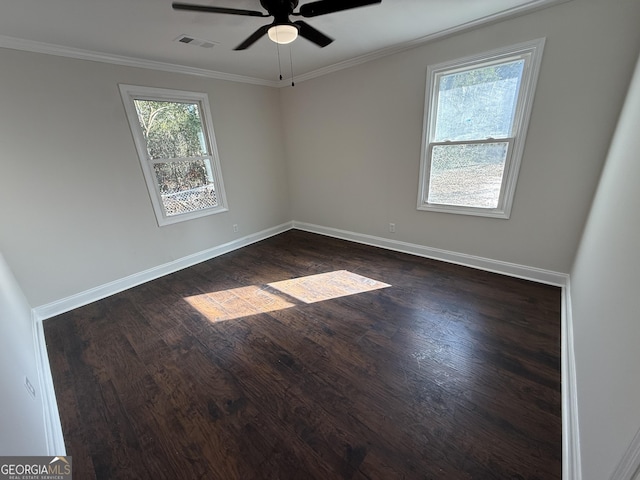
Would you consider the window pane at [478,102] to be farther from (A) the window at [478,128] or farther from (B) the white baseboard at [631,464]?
(B) the white baseboard at [631,464]

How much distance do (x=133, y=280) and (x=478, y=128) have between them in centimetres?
428

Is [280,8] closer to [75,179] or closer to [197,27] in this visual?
[197,27]

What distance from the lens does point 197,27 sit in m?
2.17

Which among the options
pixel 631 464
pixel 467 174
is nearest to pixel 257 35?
pixel 467 174

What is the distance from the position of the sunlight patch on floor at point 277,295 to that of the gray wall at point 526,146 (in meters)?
1.17

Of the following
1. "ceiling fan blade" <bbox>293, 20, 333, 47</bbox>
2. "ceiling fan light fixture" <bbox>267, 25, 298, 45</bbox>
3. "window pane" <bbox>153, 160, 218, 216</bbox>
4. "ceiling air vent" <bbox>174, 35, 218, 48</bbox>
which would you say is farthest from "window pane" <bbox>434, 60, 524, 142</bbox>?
"window pane" <bbox>153, 160, 218, 216</bbox>

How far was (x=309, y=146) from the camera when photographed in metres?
4.16

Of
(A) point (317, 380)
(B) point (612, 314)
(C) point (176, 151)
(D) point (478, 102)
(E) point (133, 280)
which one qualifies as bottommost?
(A) point (317, 380)

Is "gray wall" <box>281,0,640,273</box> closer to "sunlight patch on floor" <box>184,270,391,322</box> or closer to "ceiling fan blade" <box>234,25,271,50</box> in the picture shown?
"sunlight patch on floor" <box>184,270,391,322</box>

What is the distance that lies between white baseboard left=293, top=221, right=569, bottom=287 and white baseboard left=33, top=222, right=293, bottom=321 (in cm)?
148

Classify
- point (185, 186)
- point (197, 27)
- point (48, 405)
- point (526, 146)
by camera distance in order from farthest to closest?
point (185, 186) < point (526, 146) < point (197, 27) < point (48, 405)

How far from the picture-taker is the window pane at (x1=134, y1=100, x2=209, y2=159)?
3.03 m

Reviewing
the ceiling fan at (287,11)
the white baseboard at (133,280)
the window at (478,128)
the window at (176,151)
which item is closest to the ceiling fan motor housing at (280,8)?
the ceiling fan at (287,11)

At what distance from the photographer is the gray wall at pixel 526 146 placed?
202cm
